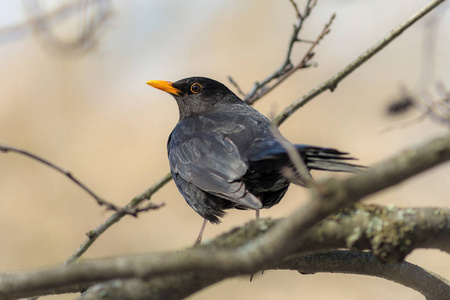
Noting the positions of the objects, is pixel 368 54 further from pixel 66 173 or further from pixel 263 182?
pixel 66 173

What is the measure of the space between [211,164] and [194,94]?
1490 millimetres

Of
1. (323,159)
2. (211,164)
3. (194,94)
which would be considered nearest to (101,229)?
(211,164)

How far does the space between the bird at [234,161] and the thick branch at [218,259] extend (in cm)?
145

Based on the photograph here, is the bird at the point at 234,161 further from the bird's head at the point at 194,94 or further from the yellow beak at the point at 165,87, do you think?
the yellow beak at the point at 165,87

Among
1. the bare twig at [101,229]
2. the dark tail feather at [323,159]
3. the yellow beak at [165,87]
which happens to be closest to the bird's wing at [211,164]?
the bare twig at [101,229]

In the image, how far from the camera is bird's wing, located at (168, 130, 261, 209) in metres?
3.54

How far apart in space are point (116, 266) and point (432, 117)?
2416 millimetres

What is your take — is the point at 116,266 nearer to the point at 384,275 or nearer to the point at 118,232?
the point at 384,275

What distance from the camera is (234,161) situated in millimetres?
3764

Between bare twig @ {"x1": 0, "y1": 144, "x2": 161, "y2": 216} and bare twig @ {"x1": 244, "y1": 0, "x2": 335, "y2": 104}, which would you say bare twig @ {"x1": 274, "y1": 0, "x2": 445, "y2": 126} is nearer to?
bare twig @ {"x1": 244, "y1": 0, "x2": 335, "y2": 104}


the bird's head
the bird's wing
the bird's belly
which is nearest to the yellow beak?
the bird's head

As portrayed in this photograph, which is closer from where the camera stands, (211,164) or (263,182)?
(263,182)

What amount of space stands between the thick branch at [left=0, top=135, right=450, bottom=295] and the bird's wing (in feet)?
5.09

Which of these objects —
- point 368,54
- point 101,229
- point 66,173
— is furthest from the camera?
point 101,229
